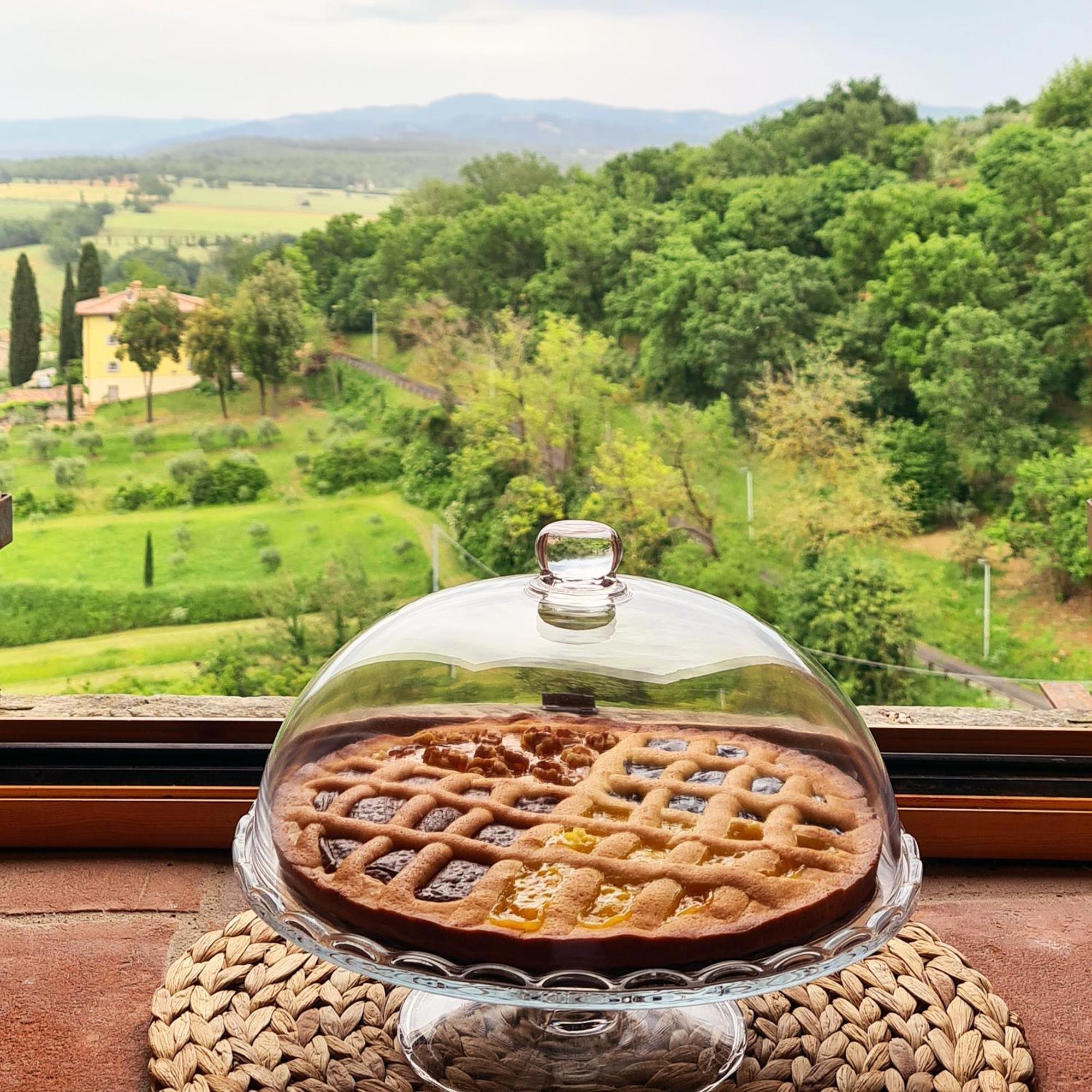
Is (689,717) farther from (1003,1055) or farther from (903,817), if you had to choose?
(903,817)

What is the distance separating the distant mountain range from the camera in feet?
6.95

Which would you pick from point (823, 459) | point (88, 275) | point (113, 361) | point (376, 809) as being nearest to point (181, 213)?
point (88, 275)

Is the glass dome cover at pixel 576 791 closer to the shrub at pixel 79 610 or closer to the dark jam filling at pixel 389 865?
the dark jam filling at pixel 389 865

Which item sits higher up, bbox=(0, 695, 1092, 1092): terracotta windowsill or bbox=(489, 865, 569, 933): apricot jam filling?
bbox=(489, 865, 569, 933): apricot jam filling

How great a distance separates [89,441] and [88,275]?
270 mm

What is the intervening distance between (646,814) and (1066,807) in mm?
779

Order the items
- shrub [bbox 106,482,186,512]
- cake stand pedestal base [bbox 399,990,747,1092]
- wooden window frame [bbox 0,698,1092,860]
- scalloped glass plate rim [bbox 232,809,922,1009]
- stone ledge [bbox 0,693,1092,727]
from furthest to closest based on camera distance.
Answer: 1. shrub [bbox 106,482,186,512]
2. stone ledge [bbox 0,693,1092,727]
3. wooden window frame [bbox 0,698,1092,860]
4. cake stand pedestal base [bbox 399,990,747,1092]
5. scalloped glass plate rim [bbox 232,809,922,1009]

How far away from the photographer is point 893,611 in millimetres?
2051

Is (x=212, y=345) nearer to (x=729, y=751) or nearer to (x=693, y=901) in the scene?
(x=729, y=751)

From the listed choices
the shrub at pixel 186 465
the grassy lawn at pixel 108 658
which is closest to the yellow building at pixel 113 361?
the shrub at pixel 186 465

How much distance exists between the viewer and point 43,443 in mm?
2039

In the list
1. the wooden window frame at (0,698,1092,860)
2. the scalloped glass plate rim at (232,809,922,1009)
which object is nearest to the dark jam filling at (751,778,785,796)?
the scalloped glass plate rim at (232,809,922,1009)

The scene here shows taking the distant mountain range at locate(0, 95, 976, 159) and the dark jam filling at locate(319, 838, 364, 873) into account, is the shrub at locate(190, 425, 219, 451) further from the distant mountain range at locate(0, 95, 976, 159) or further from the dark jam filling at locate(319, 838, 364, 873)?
the dark jam filling at locate(319, 838, 364, 873)

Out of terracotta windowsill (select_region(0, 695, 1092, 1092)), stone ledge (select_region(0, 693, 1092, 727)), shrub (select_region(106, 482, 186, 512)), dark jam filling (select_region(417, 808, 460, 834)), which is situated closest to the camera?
dark jam filling (select_region(417, 808, 460, 834))
